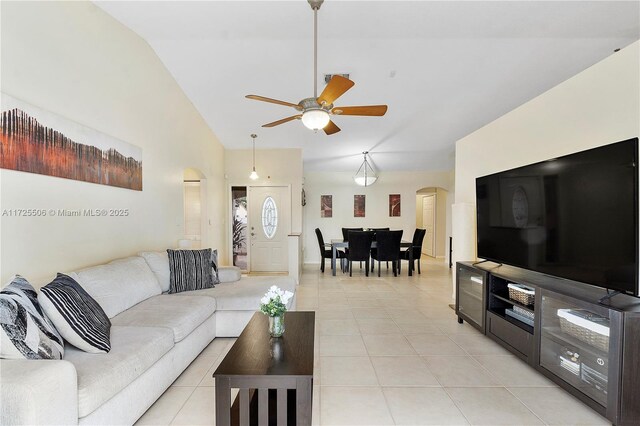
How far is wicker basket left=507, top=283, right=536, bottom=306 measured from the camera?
2.52 meters

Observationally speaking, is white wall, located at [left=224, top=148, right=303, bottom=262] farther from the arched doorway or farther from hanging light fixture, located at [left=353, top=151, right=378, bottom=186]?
the arched doorway

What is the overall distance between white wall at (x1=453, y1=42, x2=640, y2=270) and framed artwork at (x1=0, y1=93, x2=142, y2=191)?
13.9 ft

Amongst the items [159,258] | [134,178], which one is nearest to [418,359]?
[159,258]

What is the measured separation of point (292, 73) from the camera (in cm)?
394

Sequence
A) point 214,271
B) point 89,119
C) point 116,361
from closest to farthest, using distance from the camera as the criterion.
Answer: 1. point 116,361
2. point 89,119
3. point 214,271

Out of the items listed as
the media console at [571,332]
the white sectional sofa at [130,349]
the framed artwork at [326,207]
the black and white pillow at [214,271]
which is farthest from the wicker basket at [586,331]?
the framed artwork at [326,207]

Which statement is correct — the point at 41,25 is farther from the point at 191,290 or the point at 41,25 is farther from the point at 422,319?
the point at 422,319

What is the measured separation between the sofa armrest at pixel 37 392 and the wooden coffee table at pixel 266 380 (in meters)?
0.62

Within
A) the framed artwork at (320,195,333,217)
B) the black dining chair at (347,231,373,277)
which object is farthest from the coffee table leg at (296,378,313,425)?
the framed artwork at (320,195,333,217)

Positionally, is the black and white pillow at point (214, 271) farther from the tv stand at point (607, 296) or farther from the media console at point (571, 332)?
the tv stand at point (607, 296)

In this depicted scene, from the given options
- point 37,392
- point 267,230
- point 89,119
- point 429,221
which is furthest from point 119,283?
point 429,221

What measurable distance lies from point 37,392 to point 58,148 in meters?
1.97

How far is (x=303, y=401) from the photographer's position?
59.0 inches

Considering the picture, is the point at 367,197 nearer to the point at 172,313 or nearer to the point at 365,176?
the point at 365,176
